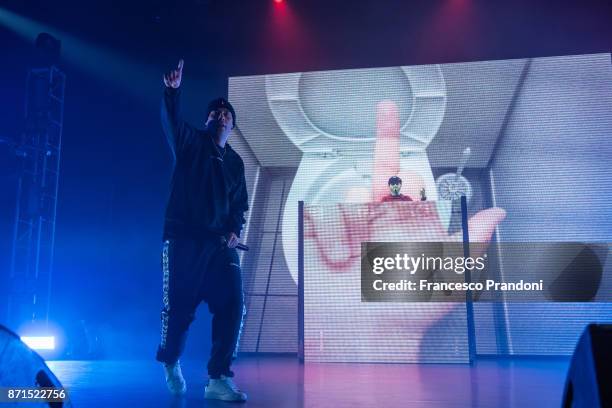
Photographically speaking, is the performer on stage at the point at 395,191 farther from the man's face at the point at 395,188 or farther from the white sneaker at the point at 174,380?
the white sneaker at the point at 174,380

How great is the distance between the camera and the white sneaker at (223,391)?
2.21 metres

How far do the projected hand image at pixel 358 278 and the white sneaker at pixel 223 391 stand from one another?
199 cm

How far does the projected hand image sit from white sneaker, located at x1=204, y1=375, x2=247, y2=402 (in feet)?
6.53

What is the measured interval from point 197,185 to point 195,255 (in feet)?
1.03

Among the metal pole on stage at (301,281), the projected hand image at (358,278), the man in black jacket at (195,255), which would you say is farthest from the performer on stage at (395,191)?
the man in black jacket at (195,255)

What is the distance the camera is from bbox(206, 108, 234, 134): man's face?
8.57 feet

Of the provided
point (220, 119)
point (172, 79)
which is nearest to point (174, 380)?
point (220, 119)

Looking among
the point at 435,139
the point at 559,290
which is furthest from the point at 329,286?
the point at 559,290

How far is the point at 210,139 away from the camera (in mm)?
2574

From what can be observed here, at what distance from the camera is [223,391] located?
88.4 inches

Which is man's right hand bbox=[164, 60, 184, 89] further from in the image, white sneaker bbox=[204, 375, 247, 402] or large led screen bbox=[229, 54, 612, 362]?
large led screen bbox=[229, 54, 612, 362]

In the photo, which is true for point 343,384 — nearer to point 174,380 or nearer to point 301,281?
point 174,380

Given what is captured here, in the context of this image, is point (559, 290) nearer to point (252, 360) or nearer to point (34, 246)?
point (252, 360)

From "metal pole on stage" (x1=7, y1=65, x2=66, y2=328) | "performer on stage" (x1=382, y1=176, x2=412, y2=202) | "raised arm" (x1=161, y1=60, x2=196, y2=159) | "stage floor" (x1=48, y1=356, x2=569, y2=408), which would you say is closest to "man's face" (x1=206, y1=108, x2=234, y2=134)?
"raised arm" (x1=161, y1=60, x2=196, y2=159)
